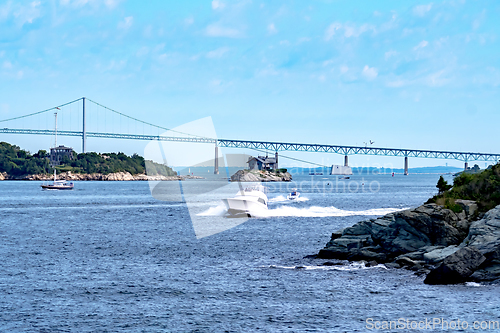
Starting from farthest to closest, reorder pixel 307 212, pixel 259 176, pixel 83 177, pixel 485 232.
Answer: pixel 83 177, pixel 259 176, pixel 307 212, pixel 485 232

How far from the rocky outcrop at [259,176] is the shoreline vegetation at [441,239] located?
11916 centimetres

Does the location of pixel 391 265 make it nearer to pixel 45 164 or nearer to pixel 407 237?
pixel 407 237

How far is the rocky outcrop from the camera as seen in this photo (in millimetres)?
145250

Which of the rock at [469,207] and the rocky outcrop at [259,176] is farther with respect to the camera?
the rocky outcrop at [259,176]

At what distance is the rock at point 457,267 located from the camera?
58.7 feet

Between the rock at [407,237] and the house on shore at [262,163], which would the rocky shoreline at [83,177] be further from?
the rock at [407,237]

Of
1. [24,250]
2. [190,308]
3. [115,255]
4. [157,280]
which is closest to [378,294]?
[190,308]

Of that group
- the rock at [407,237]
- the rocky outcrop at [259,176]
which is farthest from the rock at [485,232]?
the rocky outcrop at [259,176]

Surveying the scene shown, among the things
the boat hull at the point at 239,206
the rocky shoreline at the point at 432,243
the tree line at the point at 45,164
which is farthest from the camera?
the tree line at the point at 45,164

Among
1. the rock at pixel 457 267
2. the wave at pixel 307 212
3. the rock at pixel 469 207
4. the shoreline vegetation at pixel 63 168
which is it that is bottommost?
the wave at pixel 307 212

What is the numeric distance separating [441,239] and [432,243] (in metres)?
0.41

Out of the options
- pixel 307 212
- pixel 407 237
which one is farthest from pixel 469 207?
pixel 307 212

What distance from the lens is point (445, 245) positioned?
21531 millimetres

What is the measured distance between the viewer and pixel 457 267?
17.9 meters
